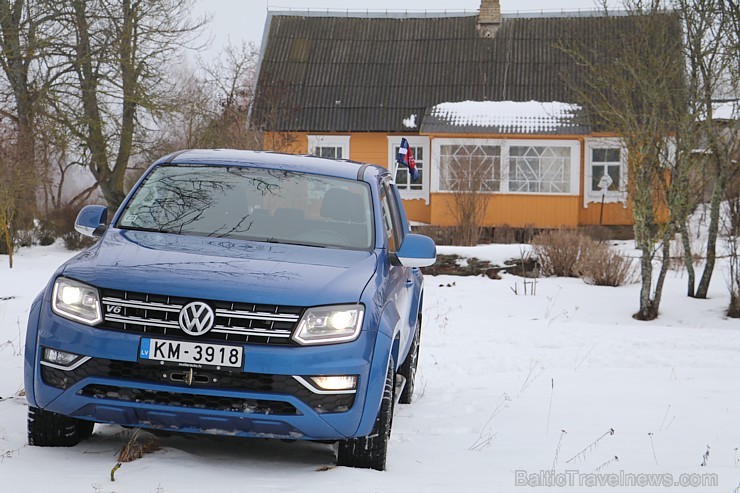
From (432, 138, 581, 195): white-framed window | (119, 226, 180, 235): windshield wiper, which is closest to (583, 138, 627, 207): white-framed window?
(432, 138, 581, 195): white-framed window

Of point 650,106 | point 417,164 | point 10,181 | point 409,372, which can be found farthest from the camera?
point 417,164

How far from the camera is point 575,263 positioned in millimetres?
20234

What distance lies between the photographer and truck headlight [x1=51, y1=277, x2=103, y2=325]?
4828 mm

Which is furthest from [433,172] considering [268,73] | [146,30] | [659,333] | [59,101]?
[659,333]

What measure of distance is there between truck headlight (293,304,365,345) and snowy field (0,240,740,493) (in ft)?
2.19

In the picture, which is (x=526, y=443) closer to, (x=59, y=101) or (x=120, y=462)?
(x=120, y=462)

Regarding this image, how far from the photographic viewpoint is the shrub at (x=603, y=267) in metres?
19.4

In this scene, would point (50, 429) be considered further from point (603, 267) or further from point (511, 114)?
point (511, 114)

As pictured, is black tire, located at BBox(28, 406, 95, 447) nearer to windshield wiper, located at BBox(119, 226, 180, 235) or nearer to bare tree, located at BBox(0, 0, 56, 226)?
windshield wiper, located at BBox(119, 226, 180, 235)

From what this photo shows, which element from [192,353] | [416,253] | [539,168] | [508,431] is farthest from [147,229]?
[539,168]

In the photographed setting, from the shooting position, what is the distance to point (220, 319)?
15.5 ft

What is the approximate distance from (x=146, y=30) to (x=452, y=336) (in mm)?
19713

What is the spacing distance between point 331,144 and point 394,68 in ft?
11.3

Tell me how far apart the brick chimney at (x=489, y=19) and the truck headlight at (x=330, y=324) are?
3238 centimetres
